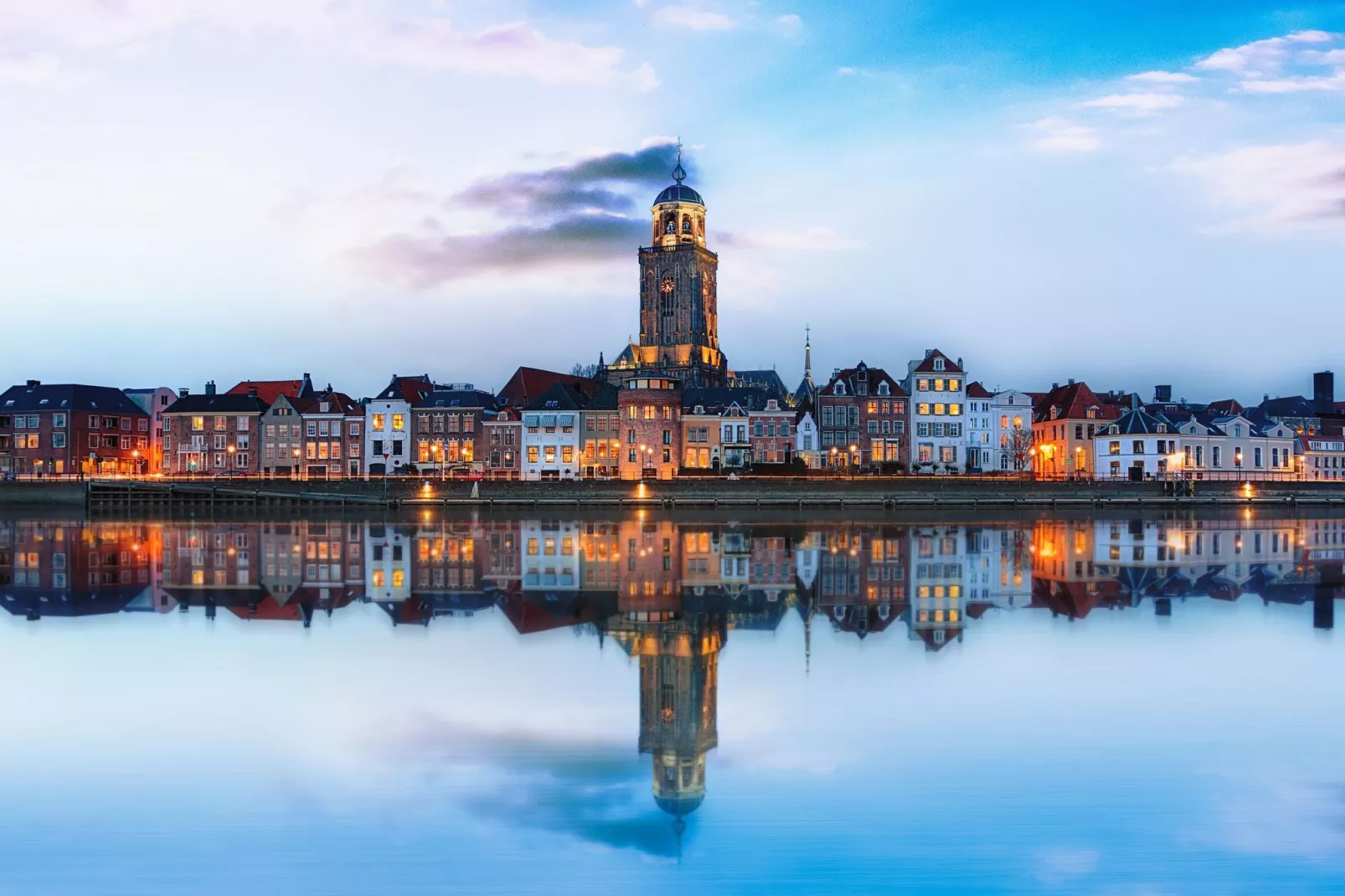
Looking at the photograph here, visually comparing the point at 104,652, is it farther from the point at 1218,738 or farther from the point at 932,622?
the point at 1218,738

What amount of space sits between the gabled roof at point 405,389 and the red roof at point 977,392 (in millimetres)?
43716

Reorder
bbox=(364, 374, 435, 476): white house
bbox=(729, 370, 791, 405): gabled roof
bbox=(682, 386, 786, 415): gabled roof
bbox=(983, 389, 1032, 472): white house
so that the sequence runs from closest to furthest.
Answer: bbox=(682, 386, 786, 415): gabled roof
bbox=(983, 389, 1032, 472): white house
bbox=(364, 374, 435, 476): white house
bbox=(729, 370, 791, 405): gabled roof

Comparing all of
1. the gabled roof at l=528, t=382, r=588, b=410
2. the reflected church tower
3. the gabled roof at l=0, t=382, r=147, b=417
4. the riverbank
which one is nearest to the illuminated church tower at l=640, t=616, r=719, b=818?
the reflected church tower

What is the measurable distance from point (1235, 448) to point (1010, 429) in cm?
1704

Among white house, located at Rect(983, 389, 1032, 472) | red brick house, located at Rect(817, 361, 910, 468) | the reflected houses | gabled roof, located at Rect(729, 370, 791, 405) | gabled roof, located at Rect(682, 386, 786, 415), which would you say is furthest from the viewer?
gabled roof, located at Rect(729, 370, 791, 405)

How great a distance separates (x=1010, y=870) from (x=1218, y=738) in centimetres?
450

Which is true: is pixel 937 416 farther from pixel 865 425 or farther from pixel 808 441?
pixel 808 441

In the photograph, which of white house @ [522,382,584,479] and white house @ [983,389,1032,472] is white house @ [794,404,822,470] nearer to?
white house @ [983,389,1032,472]

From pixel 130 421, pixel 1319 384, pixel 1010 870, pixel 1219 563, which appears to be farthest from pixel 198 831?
pixel 1319 384

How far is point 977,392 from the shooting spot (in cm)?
8262

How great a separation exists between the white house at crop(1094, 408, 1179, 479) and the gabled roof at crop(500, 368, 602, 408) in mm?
41269

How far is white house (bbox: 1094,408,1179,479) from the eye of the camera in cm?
7994

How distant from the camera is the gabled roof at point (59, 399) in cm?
9325

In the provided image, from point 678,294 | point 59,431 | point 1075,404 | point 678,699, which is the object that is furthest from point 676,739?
point 678,294
